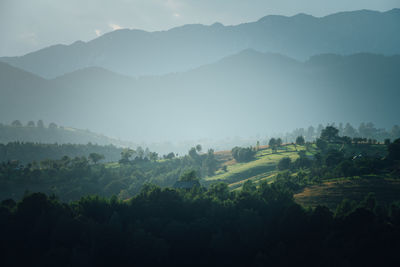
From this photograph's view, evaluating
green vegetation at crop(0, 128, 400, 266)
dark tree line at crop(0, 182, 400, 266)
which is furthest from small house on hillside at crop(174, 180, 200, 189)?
dark tree line at crop(0, 182, 400, 266)

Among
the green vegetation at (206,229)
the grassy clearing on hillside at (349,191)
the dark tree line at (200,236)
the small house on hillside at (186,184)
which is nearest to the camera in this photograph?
the dark tree line at (200,236)

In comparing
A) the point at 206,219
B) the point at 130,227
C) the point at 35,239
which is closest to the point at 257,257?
the point at 206,219

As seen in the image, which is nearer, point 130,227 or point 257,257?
point 257,257

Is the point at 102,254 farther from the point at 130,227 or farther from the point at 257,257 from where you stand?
the point at 257,257

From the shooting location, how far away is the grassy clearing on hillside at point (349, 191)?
97875mm

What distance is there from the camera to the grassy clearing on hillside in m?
97.9

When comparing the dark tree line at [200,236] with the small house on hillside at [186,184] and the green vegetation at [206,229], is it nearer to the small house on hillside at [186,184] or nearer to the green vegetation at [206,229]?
the green vegetation at [206,229]

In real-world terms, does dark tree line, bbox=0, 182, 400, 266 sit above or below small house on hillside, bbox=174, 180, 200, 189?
below

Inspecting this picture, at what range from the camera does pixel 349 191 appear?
105 m

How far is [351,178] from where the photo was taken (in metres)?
117

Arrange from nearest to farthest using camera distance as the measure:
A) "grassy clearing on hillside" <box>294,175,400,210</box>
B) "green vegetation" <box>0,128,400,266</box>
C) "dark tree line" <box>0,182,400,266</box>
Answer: "dark tree line" <box>0,182,400,266</box> → "green vegetation" <box>0,128,400,266</box> → "grassy clearing on hillside" <box>294,175,400,210</box>

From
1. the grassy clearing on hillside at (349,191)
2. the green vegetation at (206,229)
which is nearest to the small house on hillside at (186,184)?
the green vegetation at (206,229)

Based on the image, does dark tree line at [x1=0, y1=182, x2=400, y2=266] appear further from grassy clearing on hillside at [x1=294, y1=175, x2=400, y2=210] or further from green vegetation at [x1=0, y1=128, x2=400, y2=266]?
grassy clearing on hillside at [x1=294, y1=175, x2=400, y2=210]

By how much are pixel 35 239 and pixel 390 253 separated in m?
74.5
